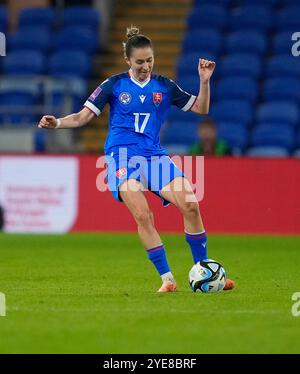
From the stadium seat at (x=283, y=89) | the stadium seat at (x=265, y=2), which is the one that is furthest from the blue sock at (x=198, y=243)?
the stadium seat at (x=265, y=2)

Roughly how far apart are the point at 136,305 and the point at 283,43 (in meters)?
14.6

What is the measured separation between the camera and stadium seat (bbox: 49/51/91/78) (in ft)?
77.7

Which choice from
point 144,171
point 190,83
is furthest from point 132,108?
point 190,83

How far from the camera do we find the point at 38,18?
81.9 ft

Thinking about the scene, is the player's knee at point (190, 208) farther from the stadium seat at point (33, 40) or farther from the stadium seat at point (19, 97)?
the stadium seat at point (33, 40)

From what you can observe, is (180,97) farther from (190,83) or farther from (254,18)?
(254,18)

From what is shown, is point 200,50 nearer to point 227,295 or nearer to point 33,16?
point 33,16

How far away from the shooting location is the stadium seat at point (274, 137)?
21.1 meters

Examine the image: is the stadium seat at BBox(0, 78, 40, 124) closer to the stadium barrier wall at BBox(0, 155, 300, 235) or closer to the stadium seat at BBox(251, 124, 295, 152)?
the stadium barrier wall at BBox(0, 155, 300, 235)

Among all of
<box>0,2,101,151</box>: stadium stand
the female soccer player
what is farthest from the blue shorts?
<box>0,2,101,151</box>: stadium stand

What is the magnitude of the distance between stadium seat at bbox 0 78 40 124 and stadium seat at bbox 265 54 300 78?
15.2 feet
